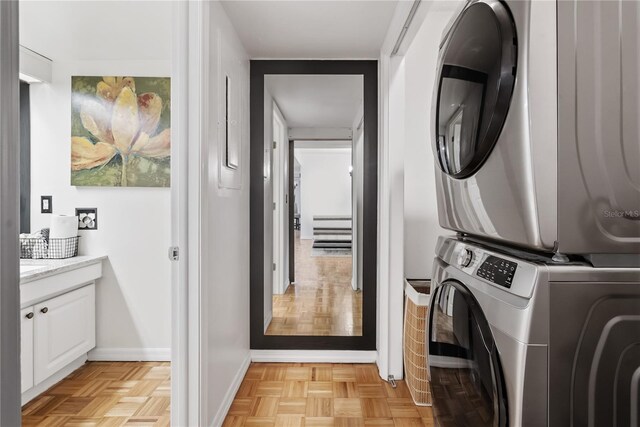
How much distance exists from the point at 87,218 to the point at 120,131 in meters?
0.67

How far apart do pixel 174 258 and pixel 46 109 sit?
193cm

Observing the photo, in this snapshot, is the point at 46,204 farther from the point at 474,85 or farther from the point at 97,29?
the point at 474,85

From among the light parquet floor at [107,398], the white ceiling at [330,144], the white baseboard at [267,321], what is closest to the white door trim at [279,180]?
the white ceiling at [330,144]

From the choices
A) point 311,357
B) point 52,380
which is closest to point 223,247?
point 311,357

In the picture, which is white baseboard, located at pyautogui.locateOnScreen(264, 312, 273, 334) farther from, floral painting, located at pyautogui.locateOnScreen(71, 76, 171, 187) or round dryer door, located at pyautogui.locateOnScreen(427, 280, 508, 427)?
round dryer door, located at pyautogui.locateOnScreen(427, 280, 508, 427)

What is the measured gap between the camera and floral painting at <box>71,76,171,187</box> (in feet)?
9.48

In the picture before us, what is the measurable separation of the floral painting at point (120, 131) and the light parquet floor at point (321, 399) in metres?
1.54

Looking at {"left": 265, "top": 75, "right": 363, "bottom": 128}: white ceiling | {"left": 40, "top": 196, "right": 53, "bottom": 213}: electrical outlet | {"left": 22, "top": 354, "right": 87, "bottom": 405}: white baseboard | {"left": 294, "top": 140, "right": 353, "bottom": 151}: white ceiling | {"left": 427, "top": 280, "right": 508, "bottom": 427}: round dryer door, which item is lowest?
{"left": 22, "top": 354, "right": 87, "bottom": 405}: white baseboard

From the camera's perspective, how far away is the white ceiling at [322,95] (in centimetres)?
298

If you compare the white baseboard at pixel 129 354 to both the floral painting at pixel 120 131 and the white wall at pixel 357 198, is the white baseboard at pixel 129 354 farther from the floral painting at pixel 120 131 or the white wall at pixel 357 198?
the white wall at pixel 357 198

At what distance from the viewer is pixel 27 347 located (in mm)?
2275

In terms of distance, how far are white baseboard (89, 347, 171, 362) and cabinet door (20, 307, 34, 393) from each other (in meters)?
0.68

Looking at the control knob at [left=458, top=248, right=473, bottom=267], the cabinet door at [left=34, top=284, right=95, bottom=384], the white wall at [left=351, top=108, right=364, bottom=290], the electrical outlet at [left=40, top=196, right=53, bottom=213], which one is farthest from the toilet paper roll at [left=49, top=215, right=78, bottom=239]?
the control knob at [left=458, top=248, right=473, bottom=267]

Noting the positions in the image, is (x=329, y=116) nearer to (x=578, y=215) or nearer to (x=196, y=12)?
(x=196, y=12)
